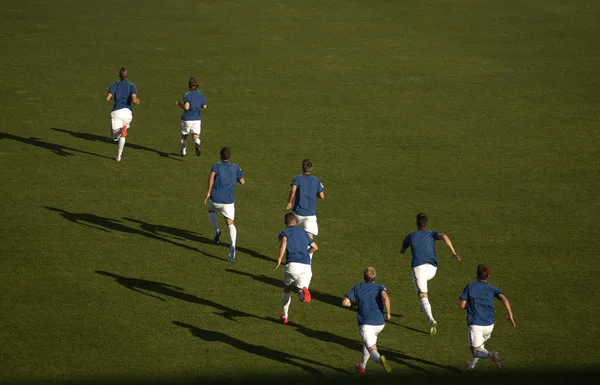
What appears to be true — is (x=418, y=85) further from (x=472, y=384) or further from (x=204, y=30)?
(x=472, y=384)

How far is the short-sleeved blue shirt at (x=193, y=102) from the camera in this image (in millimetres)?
24172

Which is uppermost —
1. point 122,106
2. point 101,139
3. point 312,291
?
point 122,106

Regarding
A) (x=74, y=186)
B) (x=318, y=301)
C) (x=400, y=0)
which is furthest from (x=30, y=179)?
(x=400, y=0)

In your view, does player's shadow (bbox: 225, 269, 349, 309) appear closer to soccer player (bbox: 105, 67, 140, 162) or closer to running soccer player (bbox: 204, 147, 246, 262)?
running soccer player (bbox: 204, 147, 246, 262)

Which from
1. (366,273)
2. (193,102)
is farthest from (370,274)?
(193,102)

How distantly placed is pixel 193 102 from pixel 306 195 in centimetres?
699

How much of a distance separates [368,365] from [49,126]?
1562 centimetres

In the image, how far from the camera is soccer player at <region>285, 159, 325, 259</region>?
1828cm

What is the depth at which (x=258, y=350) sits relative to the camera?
15.6m

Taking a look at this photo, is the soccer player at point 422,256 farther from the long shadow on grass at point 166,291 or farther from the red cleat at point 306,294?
the long shadow on grass at point 166,291

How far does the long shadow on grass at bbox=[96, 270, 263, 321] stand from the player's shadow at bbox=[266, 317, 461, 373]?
0.74 m

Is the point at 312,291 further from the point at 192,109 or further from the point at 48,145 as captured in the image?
the point at 48,145

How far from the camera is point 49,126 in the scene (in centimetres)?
2725

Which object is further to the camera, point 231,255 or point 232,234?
point 231,255
